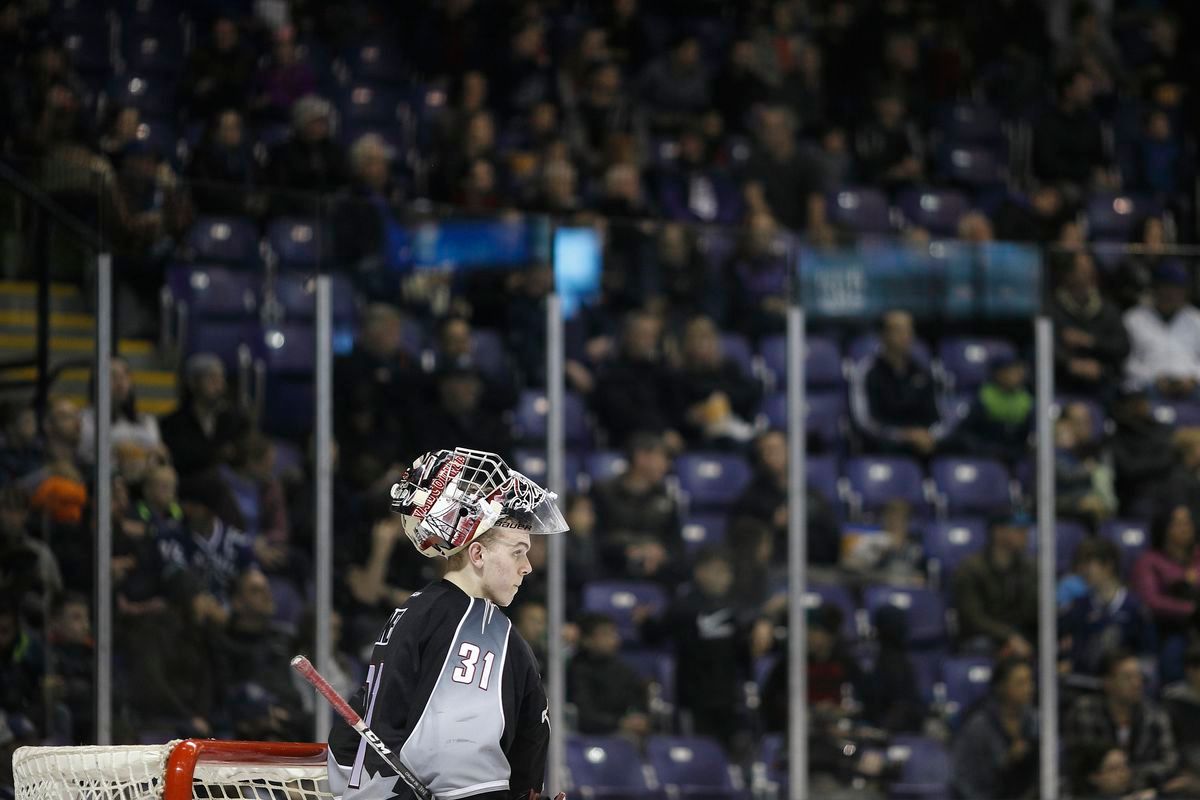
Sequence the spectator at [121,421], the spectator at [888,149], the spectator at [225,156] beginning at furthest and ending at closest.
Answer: the spectator at [888,149] → the spectator at [225,156] → the spectator at [121,421]

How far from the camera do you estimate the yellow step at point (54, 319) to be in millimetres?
5434

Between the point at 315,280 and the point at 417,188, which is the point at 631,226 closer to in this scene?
the point at 315,280

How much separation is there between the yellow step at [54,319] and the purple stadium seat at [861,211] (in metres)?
4.82

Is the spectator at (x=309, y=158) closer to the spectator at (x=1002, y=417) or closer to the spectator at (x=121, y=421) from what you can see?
the spectator at (x=121, y=421)

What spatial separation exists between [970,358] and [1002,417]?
0.24 metres

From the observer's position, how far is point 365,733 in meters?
3.02

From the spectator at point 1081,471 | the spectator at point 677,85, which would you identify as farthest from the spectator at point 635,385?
the spectator at point 677,85

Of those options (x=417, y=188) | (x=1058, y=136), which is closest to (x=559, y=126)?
(x=417, y=188)

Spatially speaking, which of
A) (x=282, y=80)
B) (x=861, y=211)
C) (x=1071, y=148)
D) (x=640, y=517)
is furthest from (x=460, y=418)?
(x=1071, y=148)

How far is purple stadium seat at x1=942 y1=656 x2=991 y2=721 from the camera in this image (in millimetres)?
6703

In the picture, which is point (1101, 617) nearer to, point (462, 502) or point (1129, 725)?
point (1129, 725)

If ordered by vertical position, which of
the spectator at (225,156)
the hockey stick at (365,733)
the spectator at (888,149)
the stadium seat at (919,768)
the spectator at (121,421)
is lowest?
the stadium seat at (919,768)

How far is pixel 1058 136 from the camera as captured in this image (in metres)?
10.5

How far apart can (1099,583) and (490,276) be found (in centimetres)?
242
